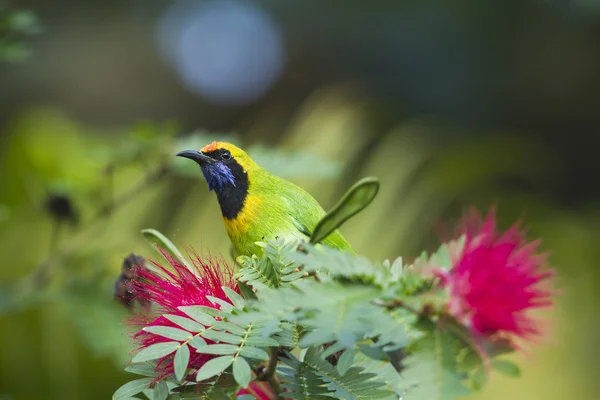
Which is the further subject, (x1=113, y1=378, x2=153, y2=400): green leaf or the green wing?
the green wing

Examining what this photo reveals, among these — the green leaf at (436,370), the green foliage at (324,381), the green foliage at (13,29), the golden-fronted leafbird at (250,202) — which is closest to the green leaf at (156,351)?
the green foliage at (324,381)

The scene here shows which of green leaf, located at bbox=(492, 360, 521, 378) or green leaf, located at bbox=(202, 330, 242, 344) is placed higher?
green leaf, located at bbox=(492, 360, 521, 378)

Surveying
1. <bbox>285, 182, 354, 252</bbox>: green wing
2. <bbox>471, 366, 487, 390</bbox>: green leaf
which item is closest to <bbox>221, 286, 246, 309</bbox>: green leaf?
<bbox>471, 366, 487, 390</bbox>: green leaf

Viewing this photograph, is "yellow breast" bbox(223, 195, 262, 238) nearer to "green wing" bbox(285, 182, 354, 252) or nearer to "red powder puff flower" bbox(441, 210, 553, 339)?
"green wing" bbox(285, 182, 354, 252)

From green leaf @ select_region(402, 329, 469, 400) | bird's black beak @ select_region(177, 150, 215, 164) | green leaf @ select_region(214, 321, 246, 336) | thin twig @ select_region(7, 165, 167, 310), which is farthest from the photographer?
thin twig @ select_region(7, 165, 167, 310)

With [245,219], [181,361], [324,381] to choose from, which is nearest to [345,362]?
[324,381]

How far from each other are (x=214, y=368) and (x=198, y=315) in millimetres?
72

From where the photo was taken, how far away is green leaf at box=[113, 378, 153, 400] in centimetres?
61

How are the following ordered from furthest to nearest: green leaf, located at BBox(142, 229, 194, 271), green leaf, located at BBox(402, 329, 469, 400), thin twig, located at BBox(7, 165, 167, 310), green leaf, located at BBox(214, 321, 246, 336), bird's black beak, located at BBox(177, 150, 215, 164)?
1. thin twig, located at BBox(7, 165, 167, 310)
2. bird's black beak, located at BBox(177, 150, 215, 164)
3. green leaf, located at BBox(142, 229, 194, 271)
4. green leaf, located at BBox(214, 321, 246, 336)
5. green leaf, located at BBox(402, 329, 469, 400)

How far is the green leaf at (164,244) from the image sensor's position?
72 cm

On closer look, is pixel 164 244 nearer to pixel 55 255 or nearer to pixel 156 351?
pixel 156 351

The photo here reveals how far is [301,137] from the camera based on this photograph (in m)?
2.77

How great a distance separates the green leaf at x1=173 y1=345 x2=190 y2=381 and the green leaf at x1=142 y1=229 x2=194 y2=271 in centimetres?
13

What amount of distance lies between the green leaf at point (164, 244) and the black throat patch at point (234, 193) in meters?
0.24
